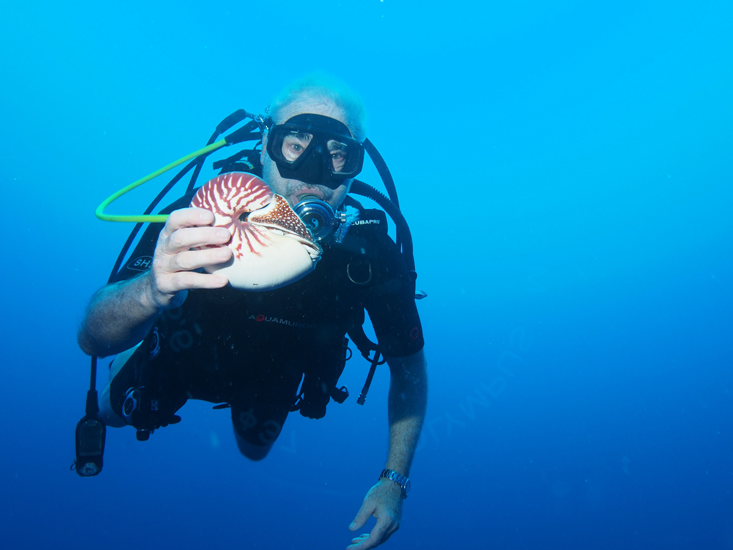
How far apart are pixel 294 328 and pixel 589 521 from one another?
23.1 meters

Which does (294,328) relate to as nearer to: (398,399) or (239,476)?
(398,399)

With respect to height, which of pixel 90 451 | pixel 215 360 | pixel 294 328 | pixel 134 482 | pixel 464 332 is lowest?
pixel 134 482

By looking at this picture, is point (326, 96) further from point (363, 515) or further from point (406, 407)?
point (363, 515)

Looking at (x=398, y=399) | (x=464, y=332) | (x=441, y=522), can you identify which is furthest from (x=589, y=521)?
(x=398, y=399)

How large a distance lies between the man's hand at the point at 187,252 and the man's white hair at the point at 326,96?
5.53 ft

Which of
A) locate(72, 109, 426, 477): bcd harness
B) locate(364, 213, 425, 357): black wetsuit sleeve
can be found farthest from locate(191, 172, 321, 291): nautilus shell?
locate(364, 213, 425, 357): black wetsuit sleeve

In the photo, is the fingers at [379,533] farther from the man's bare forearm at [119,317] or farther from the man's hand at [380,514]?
the man's bare forearm at [119,317]

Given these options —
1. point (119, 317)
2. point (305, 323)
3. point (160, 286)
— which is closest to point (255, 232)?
point (160, 286)

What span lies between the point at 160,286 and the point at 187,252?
19 cm

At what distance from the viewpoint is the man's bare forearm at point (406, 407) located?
2328 millimetres

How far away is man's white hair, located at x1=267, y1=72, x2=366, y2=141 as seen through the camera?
240cm

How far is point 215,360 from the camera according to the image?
7.45 ft

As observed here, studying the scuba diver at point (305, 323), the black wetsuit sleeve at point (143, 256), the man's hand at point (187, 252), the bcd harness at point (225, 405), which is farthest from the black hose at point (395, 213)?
the man's hand at point (187, 252)

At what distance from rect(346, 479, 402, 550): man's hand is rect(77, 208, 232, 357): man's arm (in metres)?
1.59
